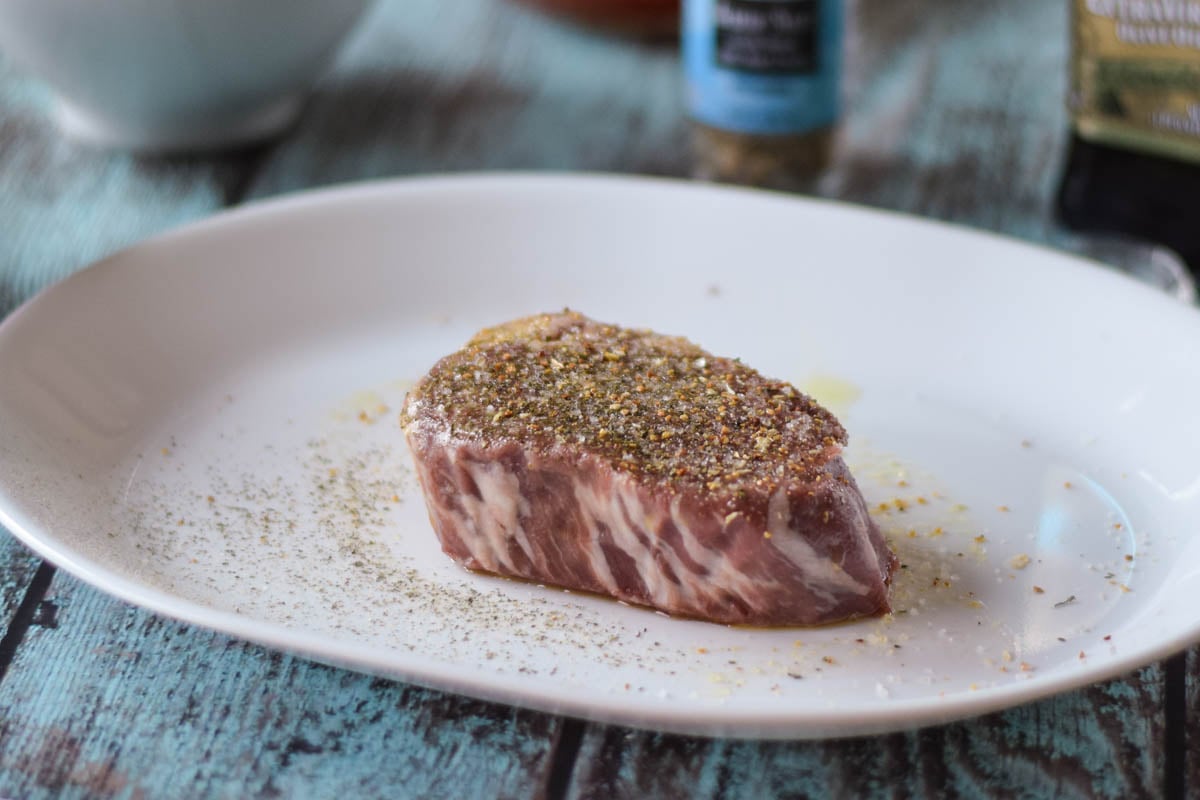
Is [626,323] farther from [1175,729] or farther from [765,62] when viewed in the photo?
[1175,729]

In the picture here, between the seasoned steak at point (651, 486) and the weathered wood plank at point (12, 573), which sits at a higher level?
the seasoned steak at point (651, 486)

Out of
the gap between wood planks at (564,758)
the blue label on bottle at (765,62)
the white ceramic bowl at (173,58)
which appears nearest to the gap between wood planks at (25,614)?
the gap between wood planks at (564,758)

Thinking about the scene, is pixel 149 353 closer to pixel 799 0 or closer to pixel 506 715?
pixel 506 715

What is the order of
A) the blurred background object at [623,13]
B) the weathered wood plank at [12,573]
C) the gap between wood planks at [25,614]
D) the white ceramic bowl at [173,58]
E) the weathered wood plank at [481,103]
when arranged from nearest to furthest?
1. the gap between wood planks at [25,614]
2. the weathered wood plank at [12,573]
3. the white ceramic bowl at [173,58]
4. the weathered wood plank at [481,103]
5. the blurred background object at [623,13]

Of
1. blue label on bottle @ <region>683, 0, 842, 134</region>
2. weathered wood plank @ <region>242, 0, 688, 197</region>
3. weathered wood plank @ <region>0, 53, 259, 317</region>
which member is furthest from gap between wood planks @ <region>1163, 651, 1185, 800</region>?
weathered wood plank @ <region>0, 53, 259, 317</region>

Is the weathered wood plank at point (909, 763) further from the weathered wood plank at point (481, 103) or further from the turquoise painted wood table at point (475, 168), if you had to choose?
the weathered wood plank at point (481, 103)

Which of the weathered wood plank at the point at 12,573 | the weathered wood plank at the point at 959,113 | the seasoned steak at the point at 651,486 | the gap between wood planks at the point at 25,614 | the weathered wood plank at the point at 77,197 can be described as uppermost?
the seasoned steak at the point at 651,486

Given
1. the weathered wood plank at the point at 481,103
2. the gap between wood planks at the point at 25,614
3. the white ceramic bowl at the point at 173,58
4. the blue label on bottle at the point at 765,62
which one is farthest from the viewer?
the weathered wood plank at the point at 481,103

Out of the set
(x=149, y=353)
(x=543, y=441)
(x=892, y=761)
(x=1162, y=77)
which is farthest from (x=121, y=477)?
(x=1162, y=77)
